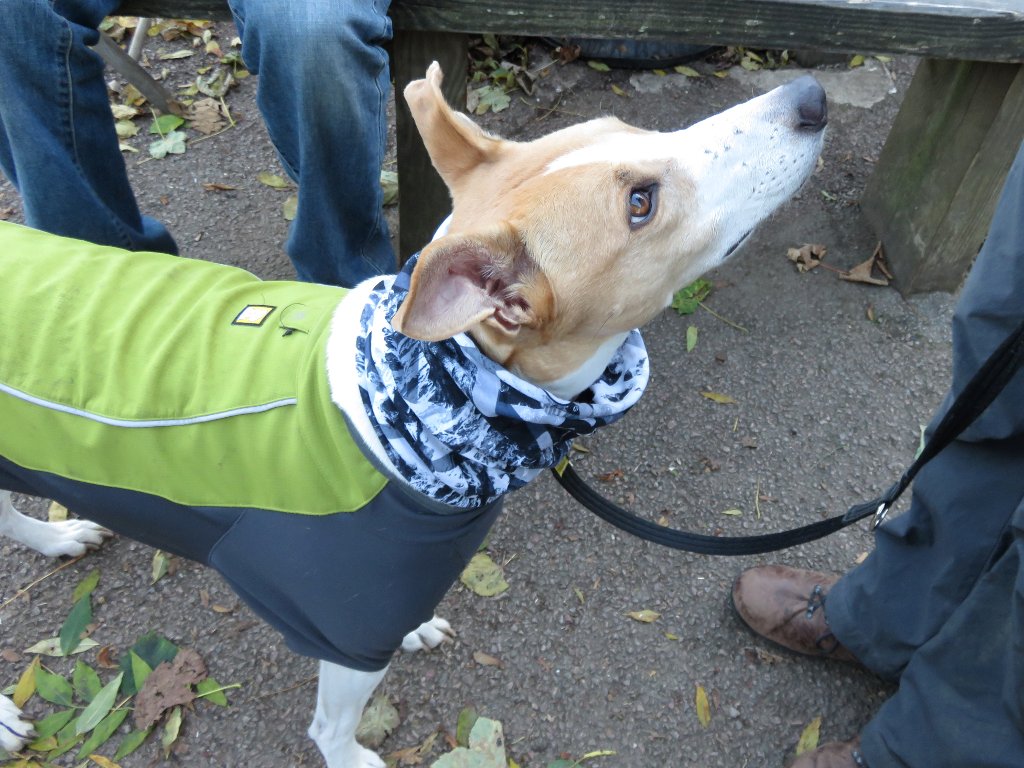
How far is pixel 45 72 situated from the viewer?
7.78 ft

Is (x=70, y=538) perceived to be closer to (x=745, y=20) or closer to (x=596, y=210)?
(x=596, y=210)

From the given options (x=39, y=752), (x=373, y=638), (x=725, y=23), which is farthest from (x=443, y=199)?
(x=39, y=752)

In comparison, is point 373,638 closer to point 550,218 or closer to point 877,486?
point 550,218

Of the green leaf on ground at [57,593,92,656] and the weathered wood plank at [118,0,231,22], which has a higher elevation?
the weathered wood plank at [118,0,231,22]

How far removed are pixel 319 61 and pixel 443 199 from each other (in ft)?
3.04

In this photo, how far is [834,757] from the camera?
85.9 inches

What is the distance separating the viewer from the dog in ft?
5.19

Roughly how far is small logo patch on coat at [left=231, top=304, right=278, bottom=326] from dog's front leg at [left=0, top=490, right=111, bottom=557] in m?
1.31

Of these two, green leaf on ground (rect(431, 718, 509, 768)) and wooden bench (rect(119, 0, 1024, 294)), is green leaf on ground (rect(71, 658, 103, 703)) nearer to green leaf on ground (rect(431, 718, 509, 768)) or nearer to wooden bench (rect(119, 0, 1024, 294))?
green leaf on ground (rect(431, 718, 509, 768))

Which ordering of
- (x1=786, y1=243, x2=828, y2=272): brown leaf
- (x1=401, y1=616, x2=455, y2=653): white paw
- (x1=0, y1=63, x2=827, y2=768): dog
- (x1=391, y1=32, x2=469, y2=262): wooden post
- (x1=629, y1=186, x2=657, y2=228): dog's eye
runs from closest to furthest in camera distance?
(x1=0, y1=63, x2=827, y2=768): dog, (x1=629, y1=186, x2=657, y2=228): dog's eye, (x1=401, y1=616, x2=455, y2=653): white paw, (x1=391, y1=32, x2=469, y2=262): wooden post, (x1=786, y1=243, x2=828, y2=272): brown leaf

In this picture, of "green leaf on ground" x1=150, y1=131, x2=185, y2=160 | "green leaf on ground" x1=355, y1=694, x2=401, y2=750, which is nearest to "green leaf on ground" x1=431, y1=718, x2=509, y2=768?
"green leaf on ground" x1=355, y1=694, x2=401, y2=750

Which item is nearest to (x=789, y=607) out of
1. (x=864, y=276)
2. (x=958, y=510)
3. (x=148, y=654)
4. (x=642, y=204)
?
(x=958, y=510)

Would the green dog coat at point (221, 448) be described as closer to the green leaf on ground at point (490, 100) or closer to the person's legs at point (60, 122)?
the person's legs at point (60, 122)

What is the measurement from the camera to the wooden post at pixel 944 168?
2881 mm
